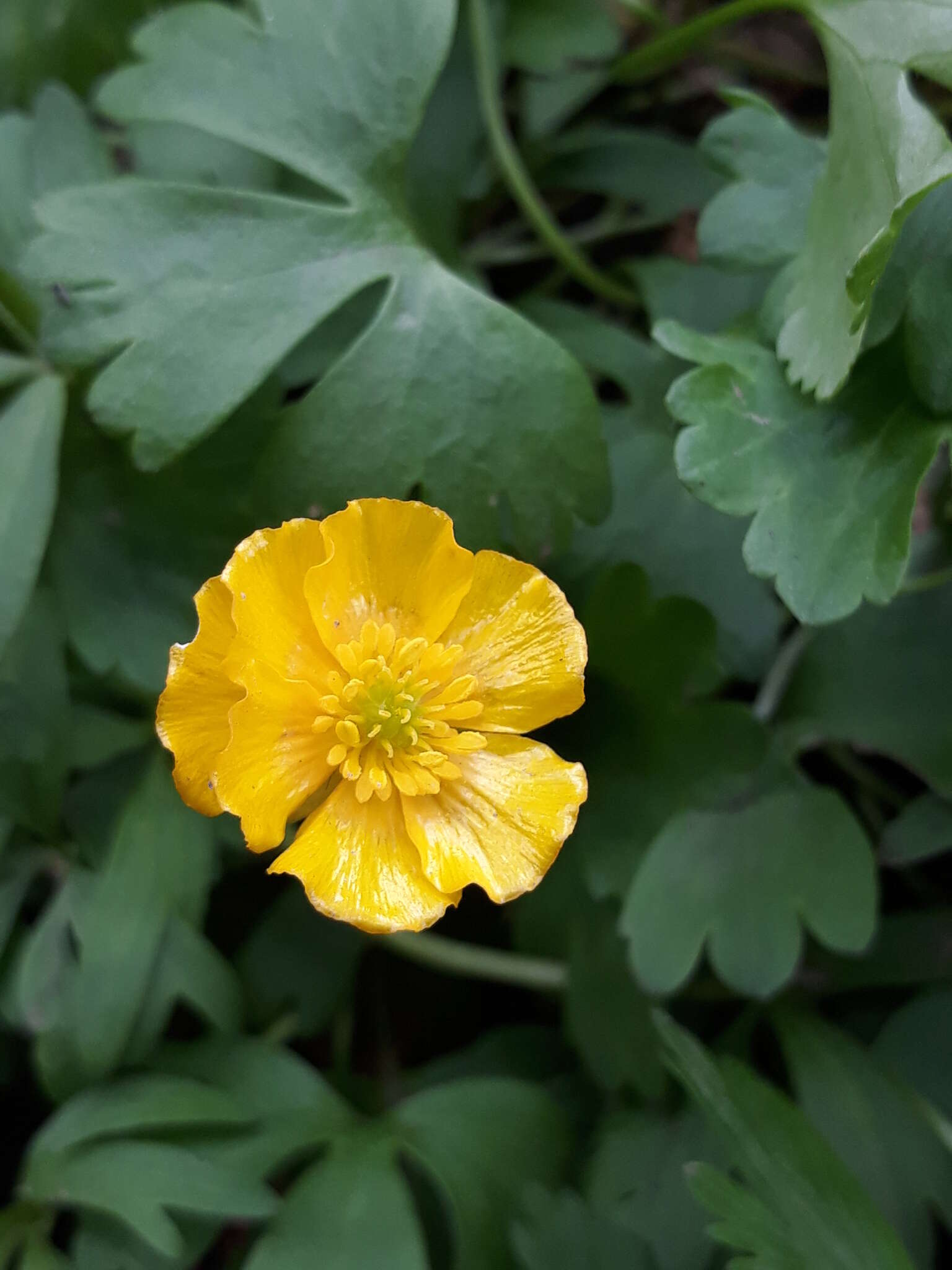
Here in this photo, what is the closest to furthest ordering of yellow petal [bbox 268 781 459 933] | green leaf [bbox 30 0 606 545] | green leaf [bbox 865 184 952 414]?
yellow petal [bbox 268 781 459 933] → green leaf [bbox 865 184 952 414] → green leaf [bbox 30 0 606 545]

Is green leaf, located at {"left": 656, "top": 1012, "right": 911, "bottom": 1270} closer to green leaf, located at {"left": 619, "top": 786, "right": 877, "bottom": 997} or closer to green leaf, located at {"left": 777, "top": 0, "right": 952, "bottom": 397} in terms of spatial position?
green leaf, located at {"left": 619, "top": 786, "right": 877, "bottom": 997}

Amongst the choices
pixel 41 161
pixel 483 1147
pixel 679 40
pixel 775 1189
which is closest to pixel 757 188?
pixel 679 40

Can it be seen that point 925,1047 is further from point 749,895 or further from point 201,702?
point 201,702

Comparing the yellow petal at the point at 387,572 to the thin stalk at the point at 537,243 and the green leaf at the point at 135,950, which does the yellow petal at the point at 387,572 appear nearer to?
the green leaf at the point at 135,950

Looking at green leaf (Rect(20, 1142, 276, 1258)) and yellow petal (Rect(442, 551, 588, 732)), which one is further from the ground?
yellow petal (Rect(442, 551, 588, 732))

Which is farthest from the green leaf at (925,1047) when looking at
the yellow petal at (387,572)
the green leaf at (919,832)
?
the yellow petal at (387,572)

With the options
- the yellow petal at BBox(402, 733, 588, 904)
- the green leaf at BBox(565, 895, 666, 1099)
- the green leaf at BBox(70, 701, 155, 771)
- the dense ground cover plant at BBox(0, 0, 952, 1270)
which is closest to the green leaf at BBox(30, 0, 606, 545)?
the dense ground cover plant at BBox(0, 0, 952, 1270)

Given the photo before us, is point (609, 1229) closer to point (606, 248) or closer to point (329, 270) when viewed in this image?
point (329, 270)
